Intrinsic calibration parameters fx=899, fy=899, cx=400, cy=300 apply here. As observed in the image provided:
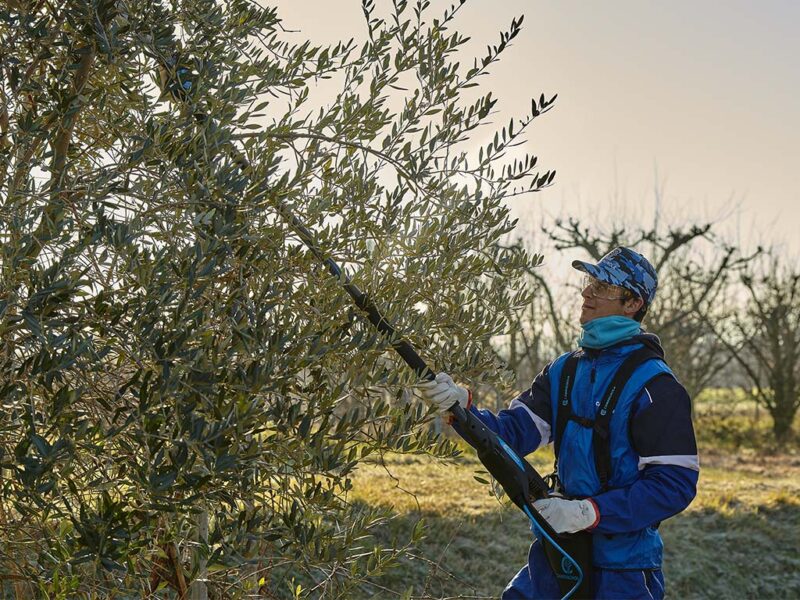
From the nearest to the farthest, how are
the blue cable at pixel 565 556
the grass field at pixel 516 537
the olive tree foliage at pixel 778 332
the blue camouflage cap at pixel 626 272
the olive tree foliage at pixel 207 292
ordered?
the olive tree foliage at pixel 207 292 → the blue cable at pixel 565 556 → the blue camouflage cap at pixel 626 272 → the grass field at pixel 516 537 → the olive tree foliage at pixel 778 332

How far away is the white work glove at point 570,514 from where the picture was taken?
123 inches

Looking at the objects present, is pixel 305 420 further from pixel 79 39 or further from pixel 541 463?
pixel 541 463

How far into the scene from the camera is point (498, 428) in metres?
3.62

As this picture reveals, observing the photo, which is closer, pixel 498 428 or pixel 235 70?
pixel 235 70

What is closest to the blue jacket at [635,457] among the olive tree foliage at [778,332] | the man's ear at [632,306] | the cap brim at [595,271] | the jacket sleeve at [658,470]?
the jacket sleeve at [658,470]

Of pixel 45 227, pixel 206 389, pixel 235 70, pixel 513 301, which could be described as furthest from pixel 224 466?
pixel 513 301

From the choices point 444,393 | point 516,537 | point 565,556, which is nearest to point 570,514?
point 565,556

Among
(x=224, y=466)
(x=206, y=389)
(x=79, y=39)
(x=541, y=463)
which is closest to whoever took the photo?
(x=224, y=466)

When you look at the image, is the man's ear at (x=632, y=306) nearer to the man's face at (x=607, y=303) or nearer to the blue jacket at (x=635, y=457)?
the man's face at (x=607, y=303)

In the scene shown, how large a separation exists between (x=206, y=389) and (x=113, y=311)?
0.32 meters

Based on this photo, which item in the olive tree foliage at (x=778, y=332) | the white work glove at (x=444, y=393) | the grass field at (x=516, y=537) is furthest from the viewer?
the olive tree foliage at (x=778, y=332)

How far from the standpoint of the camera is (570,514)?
3143 millimetres

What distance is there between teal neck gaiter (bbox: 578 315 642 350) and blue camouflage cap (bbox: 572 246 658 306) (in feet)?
0.59

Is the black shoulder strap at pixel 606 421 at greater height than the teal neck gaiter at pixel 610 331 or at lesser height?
lesser
